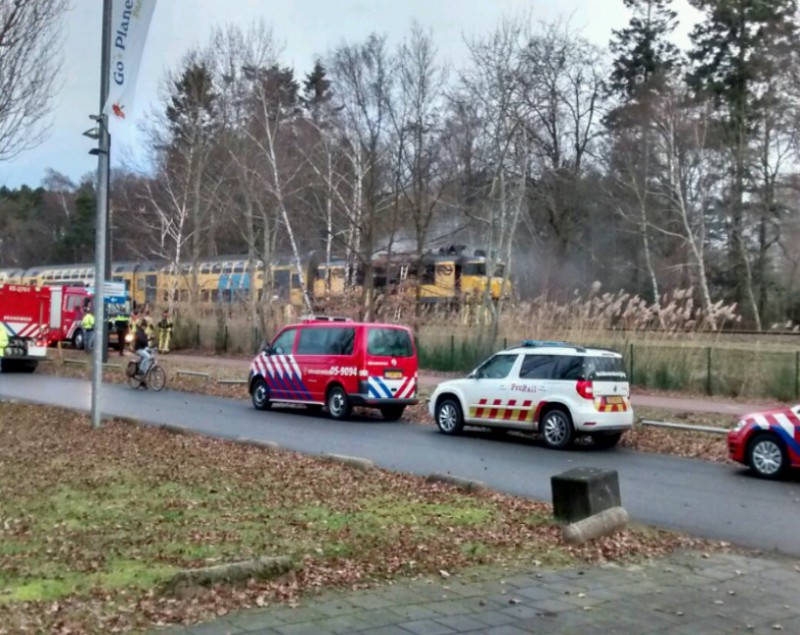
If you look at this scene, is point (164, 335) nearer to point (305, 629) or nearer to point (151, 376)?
point (151, 376)

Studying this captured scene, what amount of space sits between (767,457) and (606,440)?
3.99m

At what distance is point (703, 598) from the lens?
683 centimetres

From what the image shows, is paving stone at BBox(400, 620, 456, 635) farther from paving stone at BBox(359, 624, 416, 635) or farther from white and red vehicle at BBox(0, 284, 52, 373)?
white and red vehicle at BBox(0, 284, 52, 373)

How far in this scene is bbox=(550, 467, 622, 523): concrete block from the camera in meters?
8.84

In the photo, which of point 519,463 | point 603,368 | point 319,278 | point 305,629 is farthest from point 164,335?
point 305,629

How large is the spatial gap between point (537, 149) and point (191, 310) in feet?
55.5

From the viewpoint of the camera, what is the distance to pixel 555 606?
641cm

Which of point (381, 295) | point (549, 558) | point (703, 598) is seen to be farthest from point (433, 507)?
point (381, 295)

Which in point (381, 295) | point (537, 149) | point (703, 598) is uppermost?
point (537, 149)

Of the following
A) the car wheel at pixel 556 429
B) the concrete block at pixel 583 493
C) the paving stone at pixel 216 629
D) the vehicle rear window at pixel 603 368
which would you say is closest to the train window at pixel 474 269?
the vehicle rear window at pixel 603 368

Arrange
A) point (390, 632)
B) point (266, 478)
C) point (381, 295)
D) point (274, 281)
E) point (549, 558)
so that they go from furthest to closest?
point (274, 281), point (381, 295), point (266, 478), point (549, 558), point (390, 632)

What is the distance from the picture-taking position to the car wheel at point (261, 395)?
21.7 meters

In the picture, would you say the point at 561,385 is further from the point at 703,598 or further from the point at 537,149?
the point at 537,149

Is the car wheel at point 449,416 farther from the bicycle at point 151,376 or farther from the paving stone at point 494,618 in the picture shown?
the paving stone at point 494,618
